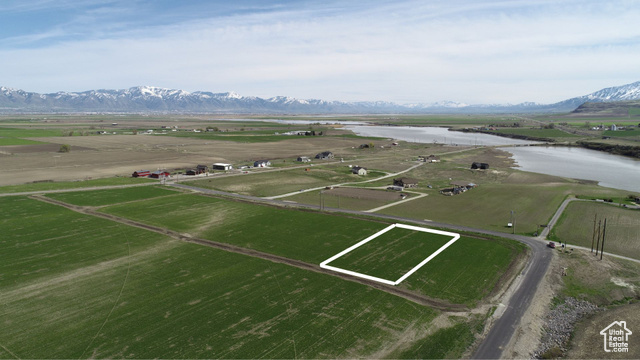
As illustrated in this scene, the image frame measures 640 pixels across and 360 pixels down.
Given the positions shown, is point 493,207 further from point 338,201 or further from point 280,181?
point 280,181

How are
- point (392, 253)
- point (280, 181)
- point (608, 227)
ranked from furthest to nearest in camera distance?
point (280, 181), point (608, 227), point (392, 253)

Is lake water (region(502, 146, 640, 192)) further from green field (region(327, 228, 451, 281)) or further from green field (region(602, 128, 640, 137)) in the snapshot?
green field (region(327, 228, 451, 281))

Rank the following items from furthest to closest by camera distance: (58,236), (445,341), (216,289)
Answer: (58,236) → (216,289) → (445,341)

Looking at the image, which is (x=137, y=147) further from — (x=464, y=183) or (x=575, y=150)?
(x=575, y=150)

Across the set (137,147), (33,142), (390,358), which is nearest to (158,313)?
(390,358)

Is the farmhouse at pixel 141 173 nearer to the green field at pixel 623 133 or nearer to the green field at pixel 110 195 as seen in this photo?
the green field at pixel 110 195

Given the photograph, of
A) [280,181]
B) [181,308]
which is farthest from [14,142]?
[181,308]
